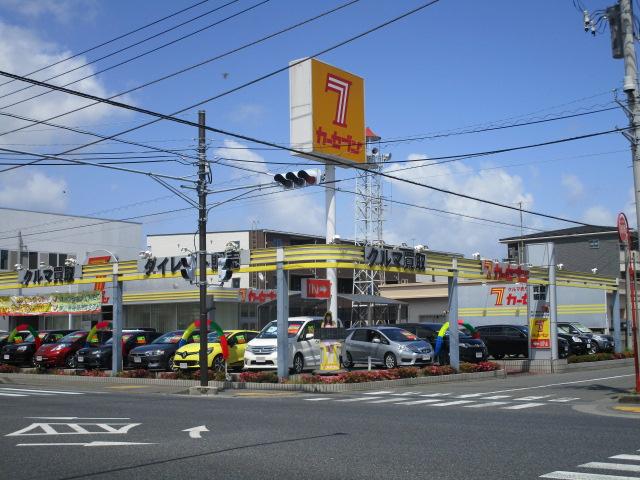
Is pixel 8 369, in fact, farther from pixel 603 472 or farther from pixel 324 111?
pixel 603 472

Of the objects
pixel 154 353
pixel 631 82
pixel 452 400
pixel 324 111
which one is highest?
pixel 324 111

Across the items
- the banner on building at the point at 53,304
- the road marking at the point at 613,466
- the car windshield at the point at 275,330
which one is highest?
the banner on building at the point at 53,304

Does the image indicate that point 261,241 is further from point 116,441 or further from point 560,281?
point 116,441

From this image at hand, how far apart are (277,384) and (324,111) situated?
18.6 metres

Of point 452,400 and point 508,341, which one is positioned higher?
point 508,341

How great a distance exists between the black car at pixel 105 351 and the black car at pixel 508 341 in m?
15.4

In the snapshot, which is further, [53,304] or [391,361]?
[53,304]

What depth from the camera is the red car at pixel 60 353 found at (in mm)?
32312

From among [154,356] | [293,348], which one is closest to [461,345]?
[293,348]

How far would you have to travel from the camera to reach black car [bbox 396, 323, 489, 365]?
29.3 m

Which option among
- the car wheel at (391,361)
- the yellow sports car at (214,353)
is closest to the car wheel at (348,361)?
the car wheel at (391,361)

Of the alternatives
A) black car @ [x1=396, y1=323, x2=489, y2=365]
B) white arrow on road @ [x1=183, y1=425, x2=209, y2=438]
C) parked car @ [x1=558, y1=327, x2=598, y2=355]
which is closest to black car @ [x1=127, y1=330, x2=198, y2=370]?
black car @ [x1=396, y1=323, x2=489, y2=365]

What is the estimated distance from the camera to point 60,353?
32281mm

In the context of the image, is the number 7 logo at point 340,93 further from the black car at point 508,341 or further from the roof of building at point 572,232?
the roof of building at point 572,232
